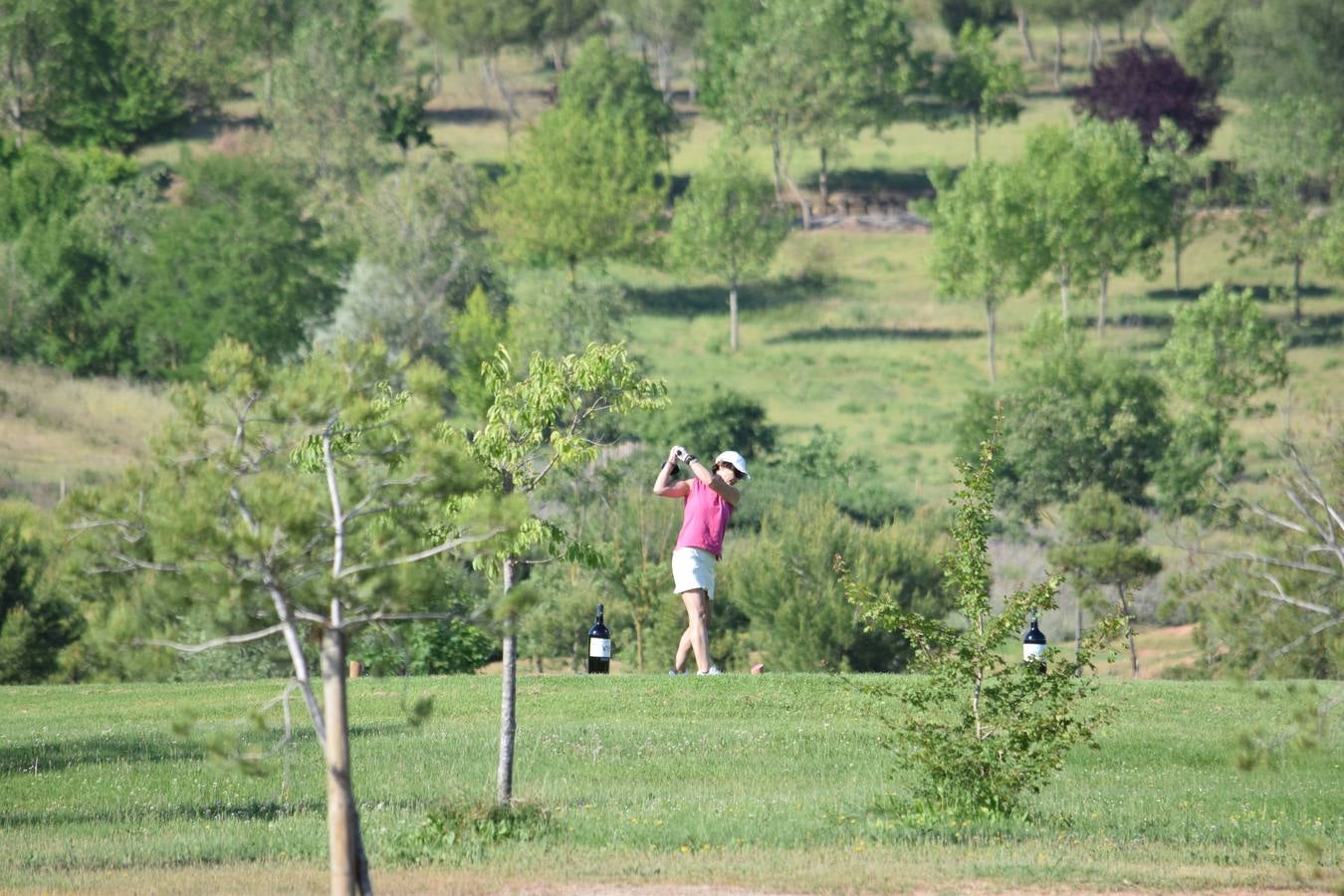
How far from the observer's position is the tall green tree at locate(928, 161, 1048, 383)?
66.1 meters

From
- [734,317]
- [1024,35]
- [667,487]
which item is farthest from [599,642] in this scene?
[1024,35]

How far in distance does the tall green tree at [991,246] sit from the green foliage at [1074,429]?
15.5 meters

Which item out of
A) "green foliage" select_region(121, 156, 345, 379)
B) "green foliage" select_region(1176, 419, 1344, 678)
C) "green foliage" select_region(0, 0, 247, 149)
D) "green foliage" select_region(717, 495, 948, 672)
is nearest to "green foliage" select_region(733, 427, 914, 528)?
"green foliage" select_region(1176, 419, 1344, 678)

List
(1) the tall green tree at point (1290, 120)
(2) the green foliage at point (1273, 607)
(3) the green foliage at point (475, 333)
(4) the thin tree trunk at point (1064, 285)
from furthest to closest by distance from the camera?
(1) the tall green tree at point (1290, 120) < (4) the thin tree trunk at point (1064, 285) < (3) the green foliage at point (475, 333) < (2) the green foliage at point (1273, 607)

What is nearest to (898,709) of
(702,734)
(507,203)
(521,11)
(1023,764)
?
(702,734)

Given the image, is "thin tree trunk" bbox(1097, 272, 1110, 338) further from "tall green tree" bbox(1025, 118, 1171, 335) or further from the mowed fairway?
the mowed fairway

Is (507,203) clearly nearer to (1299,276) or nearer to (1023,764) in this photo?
(1299,276)

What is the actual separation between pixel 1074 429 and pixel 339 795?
40056 mm

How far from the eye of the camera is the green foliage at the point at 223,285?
64062mm

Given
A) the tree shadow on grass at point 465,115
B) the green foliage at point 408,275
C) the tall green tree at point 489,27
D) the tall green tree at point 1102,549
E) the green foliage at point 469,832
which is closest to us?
the green foliage at point 469,832

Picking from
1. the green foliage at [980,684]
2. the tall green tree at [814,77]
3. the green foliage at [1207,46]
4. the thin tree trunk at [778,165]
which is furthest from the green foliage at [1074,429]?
the green foliage at [1207,46]

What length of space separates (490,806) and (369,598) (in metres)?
3.11

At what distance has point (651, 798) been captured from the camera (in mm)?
12805

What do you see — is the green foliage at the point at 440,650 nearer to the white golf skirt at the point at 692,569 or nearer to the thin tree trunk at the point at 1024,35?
the white golf skirt at the point at 692,569
